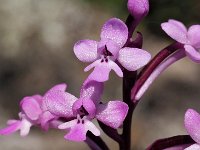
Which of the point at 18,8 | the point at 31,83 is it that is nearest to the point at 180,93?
the point at 31,83

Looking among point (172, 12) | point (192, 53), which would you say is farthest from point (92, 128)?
point (172, 12)

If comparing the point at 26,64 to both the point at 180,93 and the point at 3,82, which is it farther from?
the point at 180,93

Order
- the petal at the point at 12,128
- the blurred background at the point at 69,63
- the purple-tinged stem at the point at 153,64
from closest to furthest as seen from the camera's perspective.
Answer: the purple-tinged stem at the point at 153,64, the petal at the point at 12,128, the blurred background at the point at 69,63

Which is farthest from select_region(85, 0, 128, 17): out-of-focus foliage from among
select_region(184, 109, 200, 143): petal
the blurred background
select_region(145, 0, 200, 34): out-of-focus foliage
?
select_region(184, 109, 200, 143): petal

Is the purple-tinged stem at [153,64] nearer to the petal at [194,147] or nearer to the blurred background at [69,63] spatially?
the petal at [194,147]

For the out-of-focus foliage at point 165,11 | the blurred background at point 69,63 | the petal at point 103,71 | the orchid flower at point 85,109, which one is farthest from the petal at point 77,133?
the out-of-focus foliage at point 165,11

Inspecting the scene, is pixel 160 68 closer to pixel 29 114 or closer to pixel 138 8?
pixel 138 8

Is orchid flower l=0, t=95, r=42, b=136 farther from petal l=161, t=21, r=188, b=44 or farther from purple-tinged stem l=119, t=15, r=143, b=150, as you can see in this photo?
petal l=161, t=21, r=188, b=44

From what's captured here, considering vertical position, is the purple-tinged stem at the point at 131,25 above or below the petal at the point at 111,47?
above

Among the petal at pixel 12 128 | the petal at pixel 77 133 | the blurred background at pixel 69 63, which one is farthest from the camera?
the blurred background at pixel 69 63
